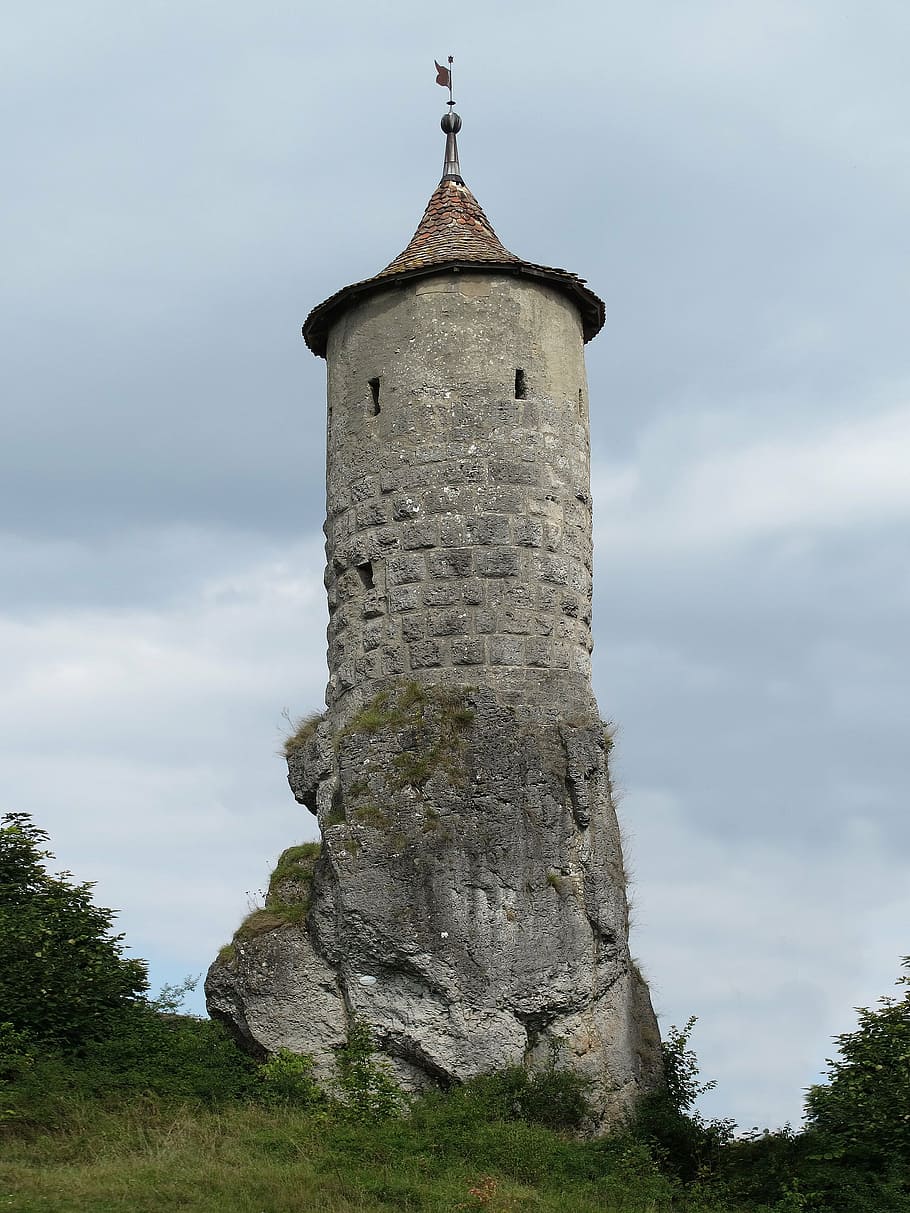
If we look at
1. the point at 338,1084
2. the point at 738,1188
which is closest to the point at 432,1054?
the point at 338,1084

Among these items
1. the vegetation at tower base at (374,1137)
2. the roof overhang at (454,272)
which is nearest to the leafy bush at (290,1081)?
the vegetation at tower base at (374,1137)

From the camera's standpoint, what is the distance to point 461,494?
17.0 m

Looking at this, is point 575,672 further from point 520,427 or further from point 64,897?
point 64,897

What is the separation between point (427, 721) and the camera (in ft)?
53.5

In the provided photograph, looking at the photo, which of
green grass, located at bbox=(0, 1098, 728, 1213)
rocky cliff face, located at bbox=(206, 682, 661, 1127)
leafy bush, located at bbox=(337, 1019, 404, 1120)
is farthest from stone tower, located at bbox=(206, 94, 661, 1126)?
green grass, located at bbox=(0, 1098, 728, 1213)

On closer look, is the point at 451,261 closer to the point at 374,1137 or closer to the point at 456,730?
the point at 456,730

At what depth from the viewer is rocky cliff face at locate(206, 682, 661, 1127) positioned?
15516 millimetres

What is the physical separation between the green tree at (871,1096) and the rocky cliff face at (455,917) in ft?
5.63

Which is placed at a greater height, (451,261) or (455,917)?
(451,261)

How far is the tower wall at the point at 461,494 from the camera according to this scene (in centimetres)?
1670

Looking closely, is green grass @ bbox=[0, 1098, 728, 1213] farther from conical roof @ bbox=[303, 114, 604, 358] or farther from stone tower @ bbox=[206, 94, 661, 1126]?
conical roof @ bbox=[303, 114, 604, 358]

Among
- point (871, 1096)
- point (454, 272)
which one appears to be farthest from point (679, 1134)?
point (454, 272)

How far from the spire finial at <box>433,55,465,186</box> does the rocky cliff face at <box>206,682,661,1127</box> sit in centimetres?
650

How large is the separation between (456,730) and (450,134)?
7516 millimetres
